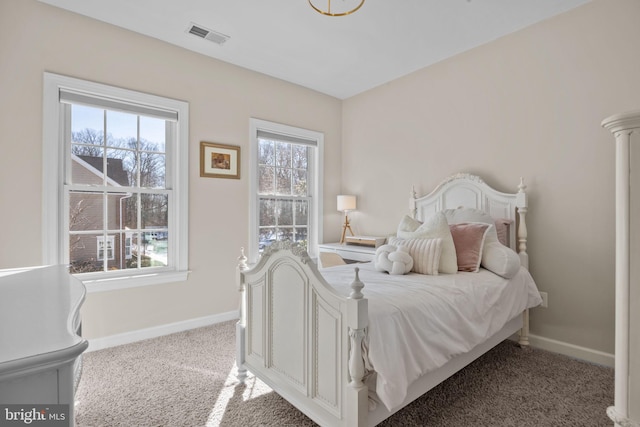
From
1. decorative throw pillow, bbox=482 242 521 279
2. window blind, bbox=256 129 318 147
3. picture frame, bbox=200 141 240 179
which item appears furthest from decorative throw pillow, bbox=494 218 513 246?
picture frame, bbox=200 141 240 179

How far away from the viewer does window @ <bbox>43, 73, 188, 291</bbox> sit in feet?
8.45

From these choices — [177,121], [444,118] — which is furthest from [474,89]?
[177,121]

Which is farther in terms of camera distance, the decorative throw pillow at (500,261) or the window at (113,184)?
the window at (113,184)

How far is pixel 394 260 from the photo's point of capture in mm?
2285

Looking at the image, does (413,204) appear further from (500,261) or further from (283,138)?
(283,138)

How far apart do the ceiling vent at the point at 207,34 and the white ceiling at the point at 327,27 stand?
0.16 feet

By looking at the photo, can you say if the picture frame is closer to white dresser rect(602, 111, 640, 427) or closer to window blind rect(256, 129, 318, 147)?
window blind rect(256, 129, 318, 147)

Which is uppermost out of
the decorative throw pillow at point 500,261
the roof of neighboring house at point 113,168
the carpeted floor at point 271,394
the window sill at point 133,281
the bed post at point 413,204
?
the roof of neighboring house at point 113,168

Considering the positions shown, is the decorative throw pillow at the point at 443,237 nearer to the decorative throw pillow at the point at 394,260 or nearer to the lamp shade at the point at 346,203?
the decorative throw pillow at the point at 394,260

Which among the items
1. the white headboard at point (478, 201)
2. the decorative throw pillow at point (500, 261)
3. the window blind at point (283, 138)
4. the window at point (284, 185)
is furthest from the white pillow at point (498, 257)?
the window blind at point (283, 138)

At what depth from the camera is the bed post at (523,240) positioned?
2.70 meters

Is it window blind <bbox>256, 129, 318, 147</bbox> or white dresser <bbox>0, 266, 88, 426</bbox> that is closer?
white dresser <bbox>0, 266, 88, 426</bbox>

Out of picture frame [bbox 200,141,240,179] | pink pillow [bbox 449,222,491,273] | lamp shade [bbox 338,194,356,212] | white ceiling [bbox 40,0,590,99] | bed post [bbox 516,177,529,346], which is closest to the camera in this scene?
pink pillow [bbox 449,222,491,273]

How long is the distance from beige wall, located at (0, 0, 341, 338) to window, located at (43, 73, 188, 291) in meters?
0.09
